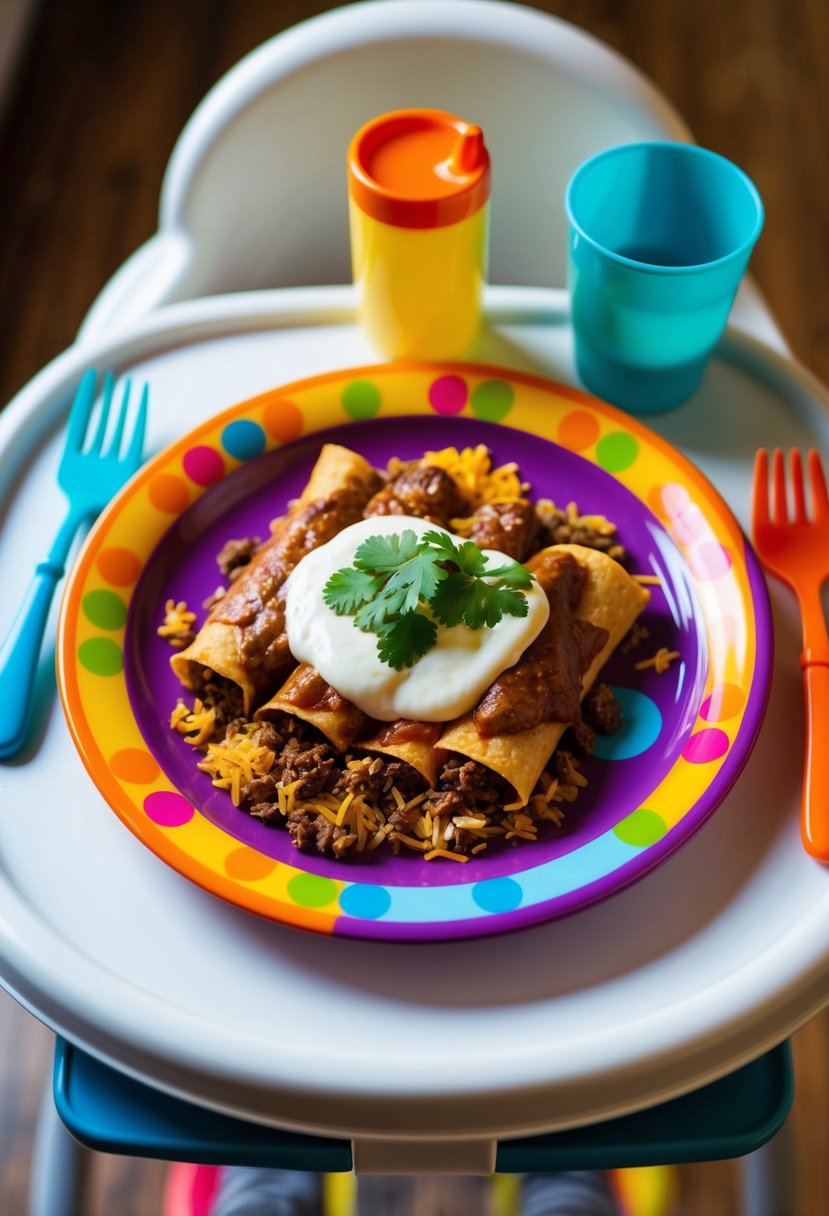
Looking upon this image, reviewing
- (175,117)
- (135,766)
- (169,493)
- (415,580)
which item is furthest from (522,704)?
(175,117)

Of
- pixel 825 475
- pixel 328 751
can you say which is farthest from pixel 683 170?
pixel 328 751

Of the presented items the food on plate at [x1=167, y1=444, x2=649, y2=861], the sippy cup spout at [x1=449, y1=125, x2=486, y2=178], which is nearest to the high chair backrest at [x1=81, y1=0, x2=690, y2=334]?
the sippy cup spout at [x1=449, y1=125, x2=486, y2=178]

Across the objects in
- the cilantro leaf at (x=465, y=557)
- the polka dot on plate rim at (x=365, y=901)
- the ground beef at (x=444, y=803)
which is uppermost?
the cilantro leaf at (x=465, y=557)

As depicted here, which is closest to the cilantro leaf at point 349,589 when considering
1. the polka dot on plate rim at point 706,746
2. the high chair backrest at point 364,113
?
the polka dot on plate rim at point 706,746

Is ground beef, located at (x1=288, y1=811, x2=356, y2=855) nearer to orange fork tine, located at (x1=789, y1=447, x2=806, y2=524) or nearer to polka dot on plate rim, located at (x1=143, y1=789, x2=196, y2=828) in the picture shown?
polka dot on plate rim, located at (x1=143, y1=789, x2=196, y2=828)

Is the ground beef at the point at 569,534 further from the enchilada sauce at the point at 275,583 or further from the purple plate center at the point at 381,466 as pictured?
the enchilada sauce at the point at 275,583
